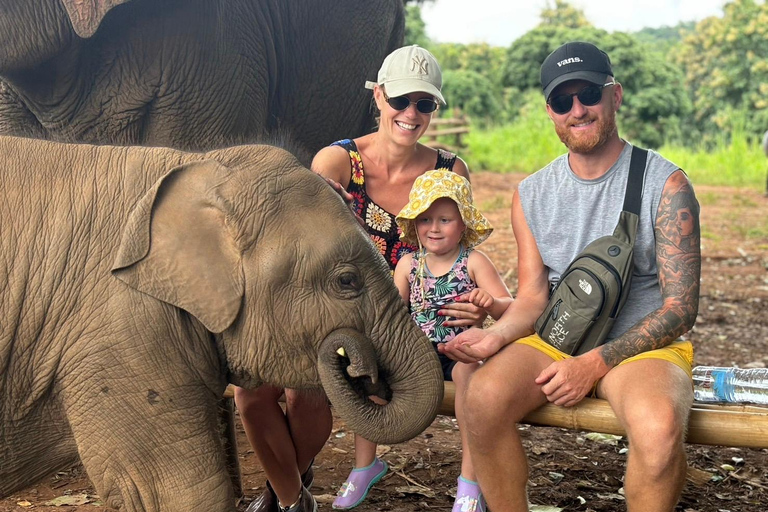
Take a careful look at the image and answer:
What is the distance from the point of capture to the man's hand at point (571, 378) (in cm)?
352

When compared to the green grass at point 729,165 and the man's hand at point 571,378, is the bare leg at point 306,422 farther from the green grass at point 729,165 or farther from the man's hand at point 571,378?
the green grass at point 729,165

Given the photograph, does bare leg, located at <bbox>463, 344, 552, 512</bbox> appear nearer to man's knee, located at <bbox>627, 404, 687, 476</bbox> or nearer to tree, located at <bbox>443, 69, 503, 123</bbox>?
man's knee, located at <bbox>627, 404, 687, 476</bbox>

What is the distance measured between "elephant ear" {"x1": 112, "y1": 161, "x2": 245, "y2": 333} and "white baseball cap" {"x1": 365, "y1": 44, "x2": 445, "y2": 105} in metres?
1.37

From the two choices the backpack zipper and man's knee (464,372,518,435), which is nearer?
man's knee (464,372,518,435)

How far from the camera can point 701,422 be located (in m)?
3.47

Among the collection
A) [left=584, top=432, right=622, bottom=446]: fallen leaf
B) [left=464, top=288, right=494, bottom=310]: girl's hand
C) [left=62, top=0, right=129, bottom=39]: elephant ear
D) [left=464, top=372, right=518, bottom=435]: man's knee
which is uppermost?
[left=62, top=0, right=129, bottom=39]: elephant ear

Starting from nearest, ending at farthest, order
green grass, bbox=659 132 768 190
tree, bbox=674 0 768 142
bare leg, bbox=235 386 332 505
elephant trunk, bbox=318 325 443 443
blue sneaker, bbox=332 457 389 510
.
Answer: elephant trunk, bbox=318 325 443 443
bare leg, bbox=235 386 332 505
blue sneaker, bbox=332 457 389 510
green grass, bbox=659 132 768 190
tree, bbox=674 0 768 142

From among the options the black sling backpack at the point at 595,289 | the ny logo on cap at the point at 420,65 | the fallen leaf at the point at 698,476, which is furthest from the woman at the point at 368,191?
the fallen leaf at the point at 698,476

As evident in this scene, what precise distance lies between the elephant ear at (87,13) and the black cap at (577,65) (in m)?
2.17

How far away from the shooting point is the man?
10.8ft

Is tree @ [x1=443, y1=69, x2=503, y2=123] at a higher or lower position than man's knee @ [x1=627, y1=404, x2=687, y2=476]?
higher

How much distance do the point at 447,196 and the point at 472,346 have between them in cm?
56

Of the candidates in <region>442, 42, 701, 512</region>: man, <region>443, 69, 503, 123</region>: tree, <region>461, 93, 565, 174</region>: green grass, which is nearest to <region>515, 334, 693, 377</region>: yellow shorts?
<region>442, 42, 701, 512</region>: man

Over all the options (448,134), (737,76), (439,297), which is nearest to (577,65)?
(439,297)
